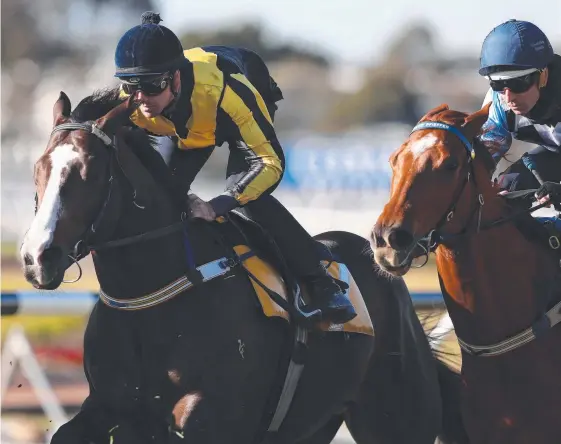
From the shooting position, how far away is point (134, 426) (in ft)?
17.3

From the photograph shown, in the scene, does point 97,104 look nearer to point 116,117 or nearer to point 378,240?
point 116,117

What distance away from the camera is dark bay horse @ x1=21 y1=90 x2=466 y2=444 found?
16.4 feet

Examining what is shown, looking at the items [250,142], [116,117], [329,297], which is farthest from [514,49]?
[116,117]

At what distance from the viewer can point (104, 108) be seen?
5.39 meters

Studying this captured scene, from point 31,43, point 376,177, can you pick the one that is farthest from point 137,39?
point 31,43

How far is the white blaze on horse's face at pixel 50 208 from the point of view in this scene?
4.81m

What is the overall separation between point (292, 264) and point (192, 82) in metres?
0.98

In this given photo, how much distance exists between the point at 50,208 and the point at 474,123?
1.68 m

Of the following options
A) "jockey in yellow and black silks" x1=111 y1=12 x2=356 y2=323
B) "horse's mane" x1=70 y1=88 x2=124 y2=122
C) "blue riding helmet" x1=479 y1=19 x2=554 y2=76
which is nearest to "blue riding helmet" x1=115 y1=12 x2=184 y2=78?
"jockey in yellow and black silks" x1=111 y1=12 x2=356 y2=323

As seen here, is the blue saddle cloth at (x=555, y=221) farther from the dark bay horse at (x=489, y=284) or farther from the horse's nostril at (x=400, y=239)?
the horse's nostril at (x=400, y=239)

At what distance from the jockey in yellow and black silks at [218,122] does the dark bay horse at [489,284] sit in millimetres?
713

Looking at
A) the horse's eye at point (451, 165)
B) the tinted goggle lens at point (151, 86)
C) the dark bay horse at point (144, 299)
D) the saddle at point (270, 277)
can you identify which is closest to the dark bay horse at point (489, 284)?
the horse's eye at point (451, 165)

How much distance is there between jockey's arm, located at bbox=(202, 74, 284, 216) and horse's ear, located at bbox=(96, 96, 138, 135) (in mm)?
442

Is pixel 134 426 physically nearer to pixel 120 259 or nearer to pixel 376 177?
pixel 120 259
